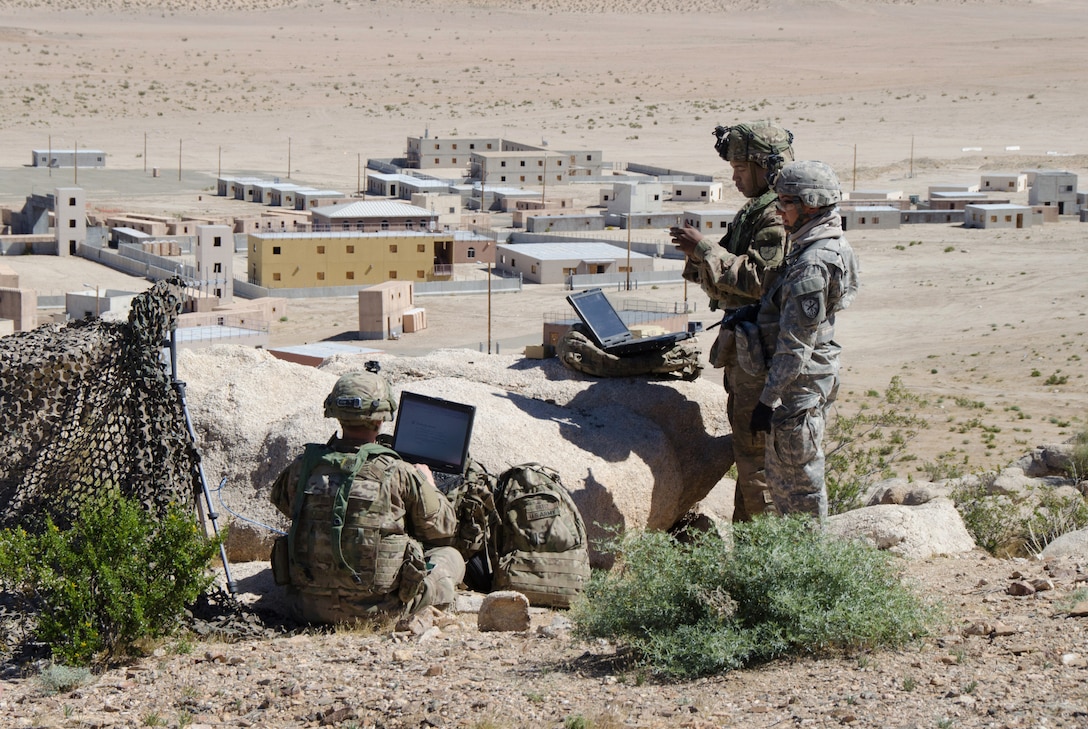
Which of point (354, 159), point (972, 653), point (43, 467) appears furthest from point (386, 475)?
point (354, 159)

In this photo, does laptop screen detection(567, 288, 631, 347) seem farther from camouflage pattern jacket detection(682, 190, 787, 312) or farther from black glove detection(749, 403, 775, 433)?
black glove detection(749, 403, 775, 433)

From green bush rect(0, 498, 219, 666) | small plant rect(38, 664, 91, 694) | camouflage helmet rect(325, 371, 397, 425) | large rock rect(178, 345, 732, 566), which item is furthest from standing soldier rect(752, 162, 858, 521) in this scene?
small plant rect(38, 664, 91, 694)

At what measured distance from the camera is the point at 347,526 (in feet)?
20.3

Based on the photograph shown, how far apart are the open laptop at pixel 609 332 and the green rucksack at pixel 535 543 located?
1.70 m

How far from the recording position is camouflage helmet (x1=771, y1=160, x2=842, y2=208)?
6.73m

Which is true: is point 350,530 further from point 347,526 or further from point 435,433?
point 435,433

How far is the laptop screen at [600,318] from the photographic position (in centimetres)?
878

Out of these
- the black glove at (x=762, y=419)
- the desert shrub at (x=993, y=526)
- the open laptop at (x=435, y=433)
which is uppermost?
the black glove at (x=762, y=419)

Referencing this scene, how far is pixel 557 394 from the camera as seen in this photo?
8.97 metres

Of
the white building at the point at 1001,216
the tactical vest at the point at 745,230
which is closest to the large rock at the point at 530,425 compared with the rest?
the tactical vest at the point at 745,230

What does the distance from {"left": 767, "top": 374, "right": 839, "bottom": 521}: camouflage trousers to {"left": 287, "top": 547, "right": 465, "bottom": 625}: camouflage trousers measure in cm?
163

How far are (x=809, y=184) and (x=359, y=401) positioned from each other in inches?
89.0

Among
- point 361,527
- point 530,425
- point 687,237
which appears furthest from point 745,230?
point 361,527

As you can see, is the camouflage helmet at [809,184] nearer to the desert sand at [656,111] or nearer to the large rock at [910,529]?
the large rock at [910,529]
